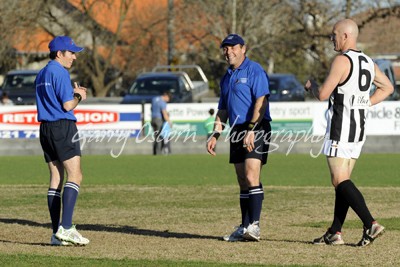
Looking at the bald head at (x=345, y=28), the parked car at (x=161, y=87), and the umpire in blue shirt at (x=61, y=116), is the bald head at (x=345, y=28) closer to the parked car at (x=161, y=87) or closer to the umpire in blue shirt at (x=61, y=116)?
the umpire in blue shirt at (x=61, y=116)

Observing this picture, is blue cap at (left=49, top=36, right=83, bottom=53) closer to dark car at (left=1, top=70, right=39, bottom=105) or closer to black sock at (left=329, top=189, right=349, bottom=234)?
black sock at (left=329, top=189, right=349, bottom=234)

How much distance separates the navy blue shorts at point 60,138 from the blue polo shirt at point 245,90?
1.66 meters

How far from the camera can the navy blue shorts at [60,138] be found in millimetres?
11078

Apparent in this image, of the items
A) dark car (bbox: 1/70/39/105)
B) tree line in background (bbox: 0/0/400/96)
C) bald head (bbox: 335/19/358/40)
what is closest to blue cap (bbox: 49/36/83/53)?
bald head (bbox: 335/19/358/40)

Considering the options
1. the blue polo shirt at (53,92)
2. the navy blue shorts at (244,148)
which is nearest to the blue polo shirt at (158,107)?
the navy blue shorts at (244,148)

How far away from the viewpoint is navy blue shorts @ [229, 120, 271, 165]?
11.3 meters

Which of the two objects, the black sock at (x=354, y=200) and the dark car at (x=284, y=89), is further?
the dark car at (x=284, y=89)

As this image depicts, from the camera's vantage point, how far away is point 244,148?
11289 mm

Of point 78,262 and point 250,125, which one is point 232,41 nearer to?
point 250,125

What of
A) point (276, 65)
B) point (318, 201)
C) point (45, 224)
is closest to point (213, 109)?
point (318, 201)

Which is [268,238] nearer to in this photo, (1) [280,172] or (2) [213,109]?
(1) [280,172]

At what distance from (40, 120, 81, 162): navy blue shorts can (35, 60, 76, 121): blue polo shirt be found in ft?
0.26

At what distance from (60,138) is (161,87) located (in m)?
27.0

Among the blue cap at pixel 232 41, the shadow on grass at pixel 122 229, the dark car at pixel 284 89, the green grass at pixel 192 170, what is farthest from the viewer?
the dark car at pixel 284 89
